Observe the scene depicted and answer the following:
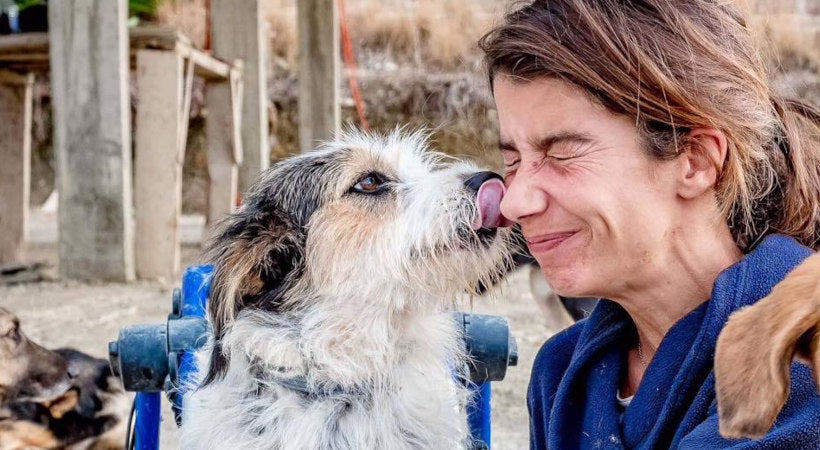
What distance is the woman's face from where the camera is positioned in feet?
6.25

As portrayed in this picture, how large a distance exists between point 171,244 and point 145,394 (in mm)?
4275

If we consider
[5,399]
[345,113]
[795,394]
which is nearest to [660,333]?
[795,394]

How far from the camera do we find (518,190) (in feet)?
6.64

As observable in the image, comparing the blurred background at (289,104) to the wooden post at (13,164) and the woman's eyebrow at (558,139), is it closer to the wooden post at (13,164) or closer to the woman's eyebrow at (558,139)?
the wooden post at (13,164)

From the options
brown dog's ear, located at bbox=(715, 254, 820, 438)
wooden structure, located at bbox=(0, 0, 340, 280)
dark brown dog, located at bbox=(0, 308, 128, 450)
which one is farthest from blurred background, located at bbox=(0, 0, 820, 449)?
brown dog's ear, located at bbox=(715, 254, 820, 438)

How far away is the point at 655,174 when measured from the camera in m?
1.91

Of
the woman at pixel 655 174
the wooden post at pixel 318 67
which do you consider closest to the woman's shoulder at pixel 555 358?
the woman at pixel 655 174

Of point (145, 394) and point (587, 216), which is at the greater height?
point (587, 216)

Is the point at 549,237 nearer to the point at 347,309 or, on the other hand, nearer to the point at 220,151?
the point at 347,309

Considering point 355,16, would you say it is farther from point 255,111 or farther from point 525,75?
point 525,75

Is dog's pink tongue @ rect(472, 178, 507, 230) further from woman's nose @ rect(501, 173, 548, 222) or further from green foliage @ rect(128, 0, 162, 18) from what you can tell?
green foliage @ rect(128, 0, 162, 18)

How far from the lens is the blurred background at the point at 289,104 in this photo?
5797mm

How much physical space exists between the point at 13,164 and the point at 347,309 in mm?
6385

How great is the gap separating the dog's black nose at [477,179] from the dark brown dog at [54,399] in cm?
177
